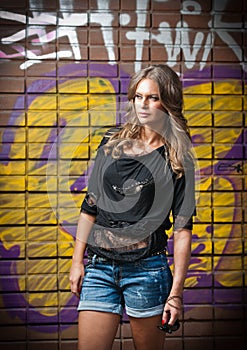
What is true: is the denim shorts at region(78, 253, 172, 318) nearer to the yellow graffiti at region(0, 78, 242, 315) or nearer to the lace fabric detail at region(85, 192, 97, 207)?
the lace fabric detail at region(85, 192, 97, 207)

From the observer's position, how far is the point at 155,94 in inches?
98.5

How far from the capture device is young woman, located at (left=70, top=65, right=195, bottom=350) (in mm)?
2406

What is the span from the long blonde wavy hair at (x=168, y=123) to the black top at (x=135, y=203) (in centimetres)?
5

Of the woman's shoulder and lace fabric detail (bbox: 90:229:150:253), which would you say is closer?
lace fabric detail (bbox: 90:229:150:253)

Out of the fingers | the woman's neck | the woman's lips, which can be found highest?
the woman's lips

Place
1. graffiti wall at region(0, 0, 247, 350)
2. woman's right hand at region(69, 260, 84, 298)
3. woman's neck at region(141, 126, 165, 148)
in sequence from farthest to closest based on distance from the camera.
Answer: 1. graffiti wall at region(0, 0, 247, 350)
2. woman's neck at region(141, 126, 165, 148)
3. woman's right hand at region(69, 260, 84, 298)

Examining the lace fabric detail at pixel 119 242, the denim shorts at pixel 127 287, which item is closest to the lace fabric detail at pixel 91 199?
the lace fabric detail at pixel 119 242

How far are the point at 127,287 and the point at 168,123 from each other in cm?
80

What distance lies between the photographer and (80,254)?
2.50 metres

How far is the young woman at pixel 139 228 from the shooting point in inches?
94.7

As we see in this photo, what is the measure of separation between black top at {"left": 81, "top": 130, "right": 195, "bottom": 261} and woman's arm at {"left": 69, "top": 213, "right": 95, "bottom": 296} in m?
0.03

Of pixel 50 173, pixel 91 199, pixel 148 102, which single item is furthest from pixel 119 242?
pixel 50 173

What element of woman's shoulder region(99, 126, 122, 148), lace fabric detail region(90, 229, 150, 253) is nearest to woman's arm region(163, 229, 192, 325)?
lace fabric detail region(90, 229, 150, 253)

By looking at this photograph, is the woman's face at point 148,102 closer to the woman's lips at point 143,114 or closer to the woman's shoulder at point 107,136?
the woman's lips at point 143,114
